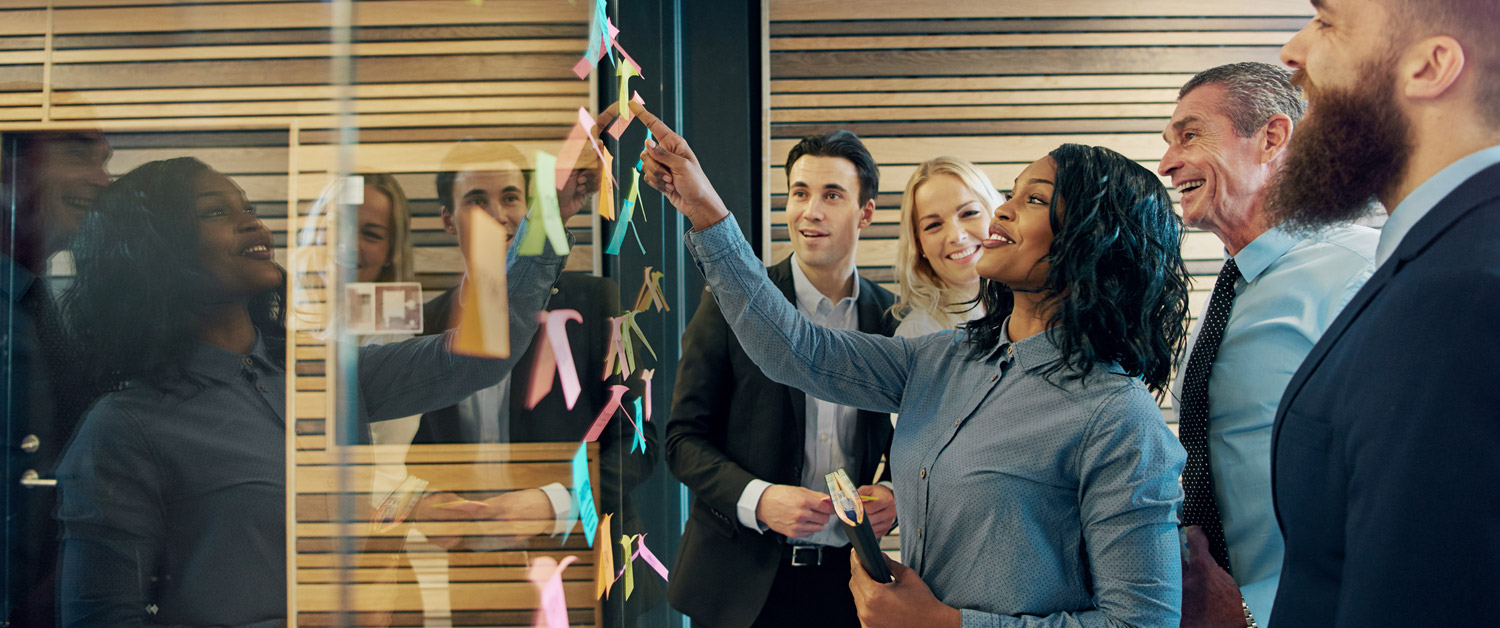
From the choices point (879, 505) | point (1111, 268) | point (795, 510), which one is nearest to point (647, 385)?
point (795, 510)

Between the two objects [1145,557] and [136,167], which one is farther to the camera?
[1145,557]

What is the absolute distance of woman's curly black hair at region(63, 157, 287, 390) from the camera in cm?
30

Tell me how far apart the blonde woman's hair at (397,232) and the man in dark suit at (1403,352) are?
76 centimetres

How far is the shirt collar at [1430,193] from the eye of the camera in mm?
730

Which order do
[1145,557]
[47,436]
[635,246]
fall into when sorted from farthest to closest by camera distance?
[635,246] → [1145,557] → [47,436]

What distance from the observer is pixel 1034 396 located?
1226 millimetres

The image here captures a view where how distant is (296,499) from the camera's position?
41cm

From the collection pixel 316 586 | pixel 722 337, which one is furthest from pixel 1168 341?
pixel 316 586

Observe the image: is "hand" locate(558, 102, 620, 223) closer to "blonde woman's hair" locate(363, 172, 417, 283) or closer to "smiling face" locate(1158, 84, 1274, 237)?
"blonde woman's hair" locate(363, 172, 417, 283)

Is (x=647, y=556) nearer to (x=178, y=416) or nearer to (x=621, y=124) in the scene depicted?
(x=621, y=124)

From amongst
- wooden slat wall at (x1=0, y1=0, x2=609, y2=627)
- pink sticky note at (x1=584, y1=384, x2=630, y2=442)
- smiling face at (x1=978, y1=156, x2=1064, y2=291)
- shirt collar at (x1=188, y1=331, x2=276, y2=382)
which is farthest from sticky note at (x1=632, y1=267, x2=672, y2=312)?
shirt collar at (x1=188, y1=331, x2=276, y2=382)

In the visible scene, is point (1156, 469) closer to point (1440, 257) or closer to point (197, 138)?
point (1440, 257)

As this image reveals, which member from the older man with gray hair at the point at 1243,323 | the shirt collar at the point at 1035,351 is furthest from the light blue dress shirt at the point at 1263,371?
the shirt collar at the point at 1035,351

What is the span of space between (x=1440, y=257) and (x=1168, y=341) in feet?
2.19
